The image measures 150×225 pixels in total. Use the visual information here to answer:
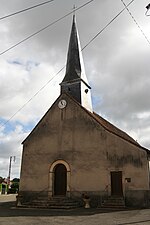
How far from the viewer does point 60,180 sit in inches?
752

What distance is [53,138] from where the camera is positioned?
20.2 meters

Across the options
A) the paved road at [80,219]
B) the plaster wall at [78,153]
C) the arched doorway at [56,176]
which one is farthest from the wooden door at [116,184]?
the paved road at [80,219]

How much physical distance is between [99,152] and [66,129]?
343cm

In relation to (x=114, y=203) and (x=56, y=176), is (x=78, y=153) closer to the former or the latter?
(x=56, y=176)

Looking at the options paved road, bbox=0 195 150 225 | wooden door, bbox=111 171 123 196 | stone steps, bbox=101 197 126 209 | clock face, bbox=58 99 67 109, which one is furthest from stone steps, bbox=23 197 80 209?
clock face, bbox=58 99 67 109

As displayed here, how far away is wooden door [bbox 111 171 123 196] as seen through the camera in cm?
1692

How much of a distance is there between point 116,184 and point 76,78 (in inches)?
410

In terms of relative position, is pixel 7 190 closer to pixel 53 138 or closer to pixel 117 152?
pixel 53 138

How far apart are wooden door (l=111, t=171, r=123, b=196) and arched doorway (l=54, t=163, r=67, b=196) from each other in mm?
3765

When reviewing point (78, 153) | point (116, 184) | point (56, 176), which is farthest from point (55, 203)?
point (116, 184)

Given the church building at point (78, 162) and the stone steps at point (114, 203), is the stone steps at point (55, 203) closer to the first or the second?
the church building at point (78, 162)

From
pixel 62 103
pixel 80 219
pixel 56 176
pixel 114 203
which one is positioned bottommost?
pixel 80 219

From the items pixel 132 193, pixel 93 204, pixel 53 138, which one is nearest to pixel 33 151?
pixel 53 138

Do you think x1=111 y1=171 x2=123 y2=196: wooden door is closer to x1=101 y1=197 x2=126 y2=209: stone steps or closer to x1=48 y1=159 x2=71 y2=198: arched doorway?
x1=101 y1=197 x2=126 y2=209: stone steps
